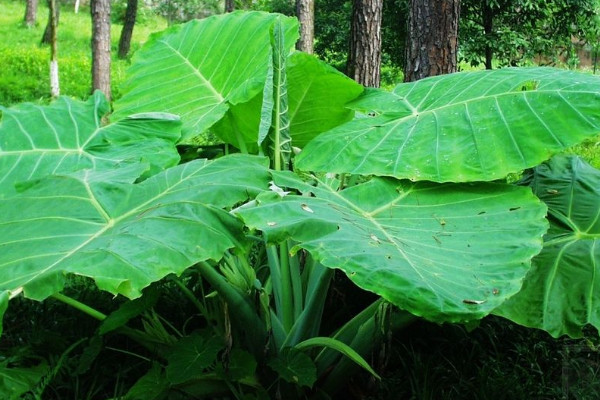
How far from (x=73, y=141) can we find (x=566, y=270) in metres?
1.66

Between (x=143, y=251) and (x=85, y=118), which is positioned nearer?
(x=143, y=251)

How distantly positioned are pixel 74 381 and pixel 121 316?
0.99ft

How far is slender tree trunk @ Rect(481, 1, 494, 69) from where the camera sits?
8148 millimetres

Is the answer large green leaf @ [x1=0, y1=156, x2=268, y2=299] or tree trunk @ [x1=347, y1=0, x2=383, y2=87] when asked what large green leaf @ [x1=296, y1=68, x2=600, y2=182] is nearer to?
large green leaf @ [x1=0, y1=156, x2=268, y2=299]

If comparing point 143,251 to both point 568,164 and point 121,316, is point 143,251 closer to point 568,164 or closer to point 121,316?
point 121,316

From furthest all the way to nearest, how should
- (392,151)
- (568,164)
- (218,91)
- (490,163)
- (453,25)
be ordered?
(453,25), (218,91), (568,164), (392,151), (490,163)

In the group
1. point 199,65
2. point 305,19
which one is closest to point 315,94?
point 199,65

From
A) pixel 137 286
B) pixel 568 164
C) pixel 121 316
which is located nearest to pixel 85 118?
pixel 121 316

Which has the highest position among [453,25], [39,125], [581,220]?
[453,25]

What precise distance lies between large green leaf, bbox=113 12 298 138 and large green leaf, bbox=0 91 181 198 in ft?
0.44

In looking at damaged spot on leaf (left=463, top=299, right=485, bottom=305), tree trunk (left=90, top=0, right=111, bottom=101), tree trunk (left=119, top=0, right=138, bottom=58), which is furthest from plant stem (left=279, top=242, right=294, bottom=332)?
tree trunk (left=119, top=0, right=138, bottom=58)

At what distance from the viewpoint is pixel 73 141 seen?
2334 mm

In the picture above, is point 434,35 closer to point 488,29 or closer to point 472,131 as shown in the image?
point 472,131

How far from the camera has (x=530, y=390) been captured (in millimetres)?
1925
